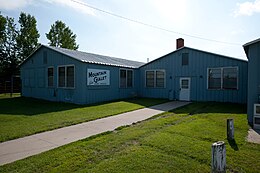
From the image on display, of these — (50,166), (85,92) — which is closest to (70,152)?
(50,166)

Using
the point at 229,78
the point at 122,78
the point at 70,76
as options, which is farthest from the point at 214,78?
the point at 70,76

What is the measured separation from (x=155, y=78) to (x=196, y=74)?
3.93 metres

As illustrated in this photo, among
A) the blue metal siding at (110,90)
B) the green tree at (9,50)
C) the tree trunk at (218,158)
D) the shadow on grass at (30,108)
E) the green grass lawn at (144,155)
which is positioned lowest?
the green grass lawn at (144,155)

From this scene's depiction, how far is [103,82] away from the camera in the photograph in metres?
15.5

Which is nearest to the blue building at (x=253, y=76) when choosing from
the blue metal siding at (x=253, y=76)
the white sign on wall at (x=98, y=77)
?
the blue metal siding at (x=253, y=76)

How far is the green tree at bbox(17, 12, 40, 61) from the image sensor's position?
36062mm

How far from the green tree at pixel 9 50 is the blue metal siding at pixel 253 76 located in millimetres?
35240

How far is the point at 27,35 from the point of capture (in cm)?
3678

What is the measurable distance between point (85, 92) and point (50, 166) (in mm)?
10512

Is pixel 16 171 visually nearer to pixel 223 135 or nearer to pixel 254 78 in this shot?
pixel 223 135

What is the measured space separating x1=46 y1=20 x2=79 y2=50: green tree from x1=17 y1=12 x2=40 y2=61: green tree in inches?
145

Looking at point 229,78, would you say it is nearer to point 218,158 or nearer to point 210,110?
point 210,110

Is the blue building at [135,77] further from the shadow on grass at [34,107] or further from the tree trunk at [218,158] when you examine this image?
the tree trunk at [218,158]

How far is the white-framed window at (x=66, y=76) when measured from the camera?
48.6ft
